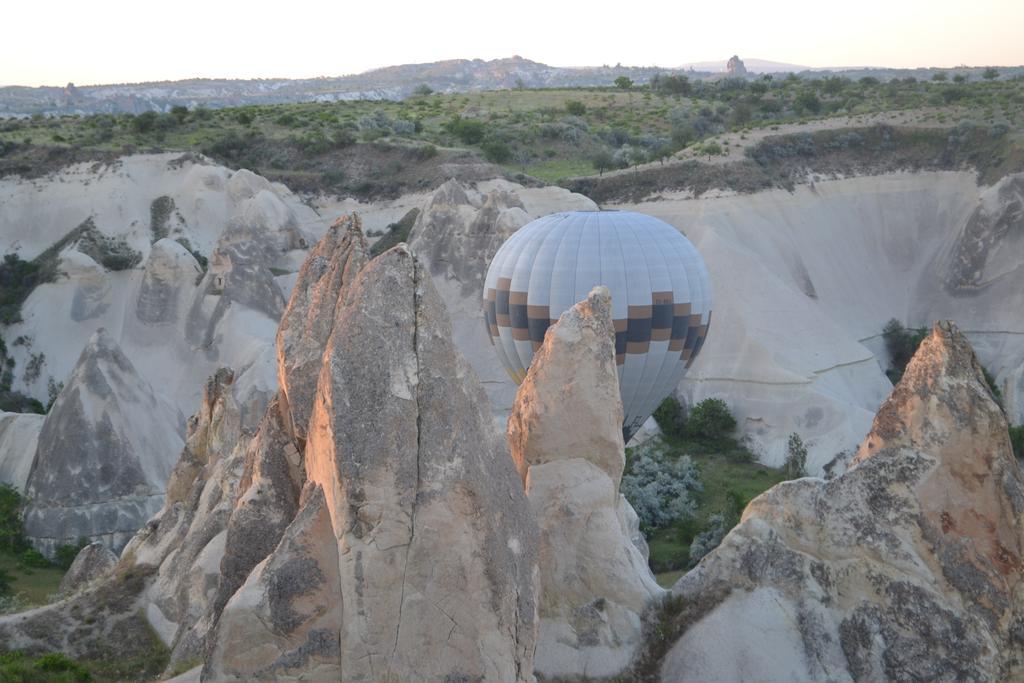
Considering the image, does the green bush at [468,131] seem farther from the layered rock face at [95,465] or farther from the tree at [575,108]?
the layered rock face at [95,465]

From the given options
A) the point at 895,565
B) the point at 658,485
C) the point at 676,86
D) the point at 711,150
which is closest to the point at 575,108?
the point at 676,86

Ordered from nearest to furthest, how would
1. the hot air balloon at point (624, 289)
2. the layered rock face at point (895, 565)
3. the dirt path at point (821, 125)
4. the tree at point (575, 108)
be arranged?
the layered rock face at point (895, 565) < the hot air balloon at point (624, 289) < the dirt path at point (821, 125) < the tree at point (575, 108)

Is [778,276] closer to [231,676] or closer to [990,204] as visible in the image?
[990,204]

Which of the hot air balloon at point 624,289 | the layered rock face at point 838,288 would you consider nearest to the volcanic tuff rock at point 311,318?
the hot air balloon at point 624,289

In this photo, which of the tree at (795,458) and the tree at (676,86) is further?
the tree at (676,86)

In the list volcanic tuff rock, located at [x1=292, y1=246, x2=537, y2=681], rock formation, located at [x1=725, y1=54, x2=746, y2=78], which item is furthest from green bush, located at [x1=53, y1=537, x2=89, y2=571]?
rock formation, located at [x1=725, y1=54, x2=746, y2=78]

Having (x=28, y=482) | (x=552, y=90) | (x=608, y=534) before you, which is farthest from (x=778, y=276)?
(x=552, y=90)

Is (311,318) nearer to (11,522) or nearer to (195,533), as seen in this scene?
(195,533)
